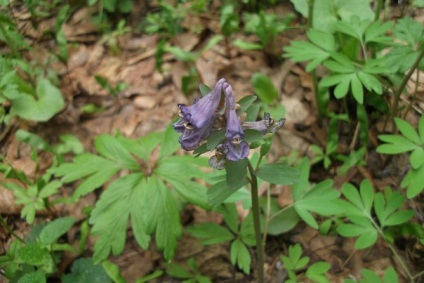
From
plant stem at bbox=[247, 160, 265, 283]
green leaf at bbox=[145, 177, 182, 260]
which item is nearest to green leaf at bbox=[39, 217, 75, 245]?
green leaf at bbox=[145, 177, 182, 260]

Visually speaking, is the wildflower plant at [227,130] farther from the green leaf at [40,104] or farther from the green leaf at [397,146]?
the green leaf at [40,104]

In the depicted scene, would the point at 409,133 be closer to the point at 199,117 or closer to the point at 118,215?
the point at 199,117

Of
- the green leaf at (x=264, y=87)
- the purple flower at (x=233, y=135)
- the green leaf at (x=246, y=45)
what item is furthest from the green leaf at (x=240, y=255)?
the green leaf at (x=246, y=45)


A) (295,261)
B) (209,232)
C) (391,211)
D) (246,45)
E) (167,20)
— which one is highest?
(167,20)

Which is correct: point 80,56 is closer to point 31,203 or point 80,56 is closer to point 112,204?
point 31,203

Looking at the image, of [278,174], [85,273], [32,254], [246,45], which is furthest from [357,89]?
[32,254]
